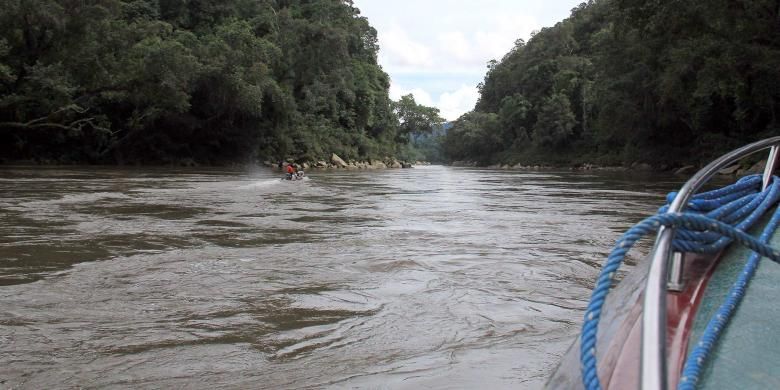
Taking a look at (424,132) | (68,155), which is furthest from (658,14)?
(424,132)

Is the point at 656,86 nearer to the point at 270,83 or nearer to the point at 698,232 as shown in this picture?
the point at 270,83

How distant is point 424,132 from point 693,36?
47.6 meters

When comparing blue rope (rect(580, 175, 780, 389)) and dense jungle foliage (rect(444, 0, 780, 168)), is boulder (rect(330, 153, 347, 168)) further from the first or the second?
blue rope (rect(580, 175, 780, 389))

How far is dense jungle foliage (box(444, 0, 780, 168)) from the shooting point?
1738 cm

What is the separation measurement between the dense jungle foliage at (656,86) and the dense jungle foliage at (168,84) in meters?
18.1

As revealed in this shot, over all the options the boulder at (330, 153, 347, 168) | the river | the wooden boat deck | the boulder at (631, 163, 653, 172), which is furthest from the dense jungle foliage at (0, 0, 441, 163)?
the wooden boat deck

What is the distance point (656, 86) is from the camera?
27.4 metres

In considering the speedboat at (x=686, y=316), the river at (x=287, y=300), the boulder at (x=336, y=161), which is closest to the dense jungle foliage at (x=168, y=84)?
the boulder at (x=336, y=161)

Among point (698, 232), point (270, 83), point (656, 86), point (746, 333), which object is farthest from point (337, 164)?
point (746, 333)

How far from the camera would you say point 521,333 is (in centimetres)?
301

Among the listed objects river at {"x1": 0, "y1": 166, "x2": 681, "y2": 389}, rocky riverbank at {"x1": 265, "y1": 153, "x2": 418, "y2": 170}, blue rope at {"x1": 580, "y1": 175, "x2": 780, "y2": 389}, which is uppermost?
blue rope at {"x1": 580, "y1": 175, "x2": 780, "y2": 389}

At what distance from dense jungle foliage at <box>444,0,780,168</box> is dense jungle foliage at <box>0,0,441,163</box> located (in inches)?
711

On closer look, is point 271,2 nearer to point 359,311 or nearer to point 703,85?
point 703,85

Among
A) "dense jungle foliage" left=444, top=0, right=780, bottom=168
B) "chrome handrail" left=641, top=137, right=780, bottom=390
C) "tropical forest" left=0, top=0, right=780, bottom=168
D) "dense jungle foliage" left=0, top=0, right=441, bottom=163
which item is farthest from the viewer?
"dense jungle foliage" left=0, top=0, right=441, bottom=163
